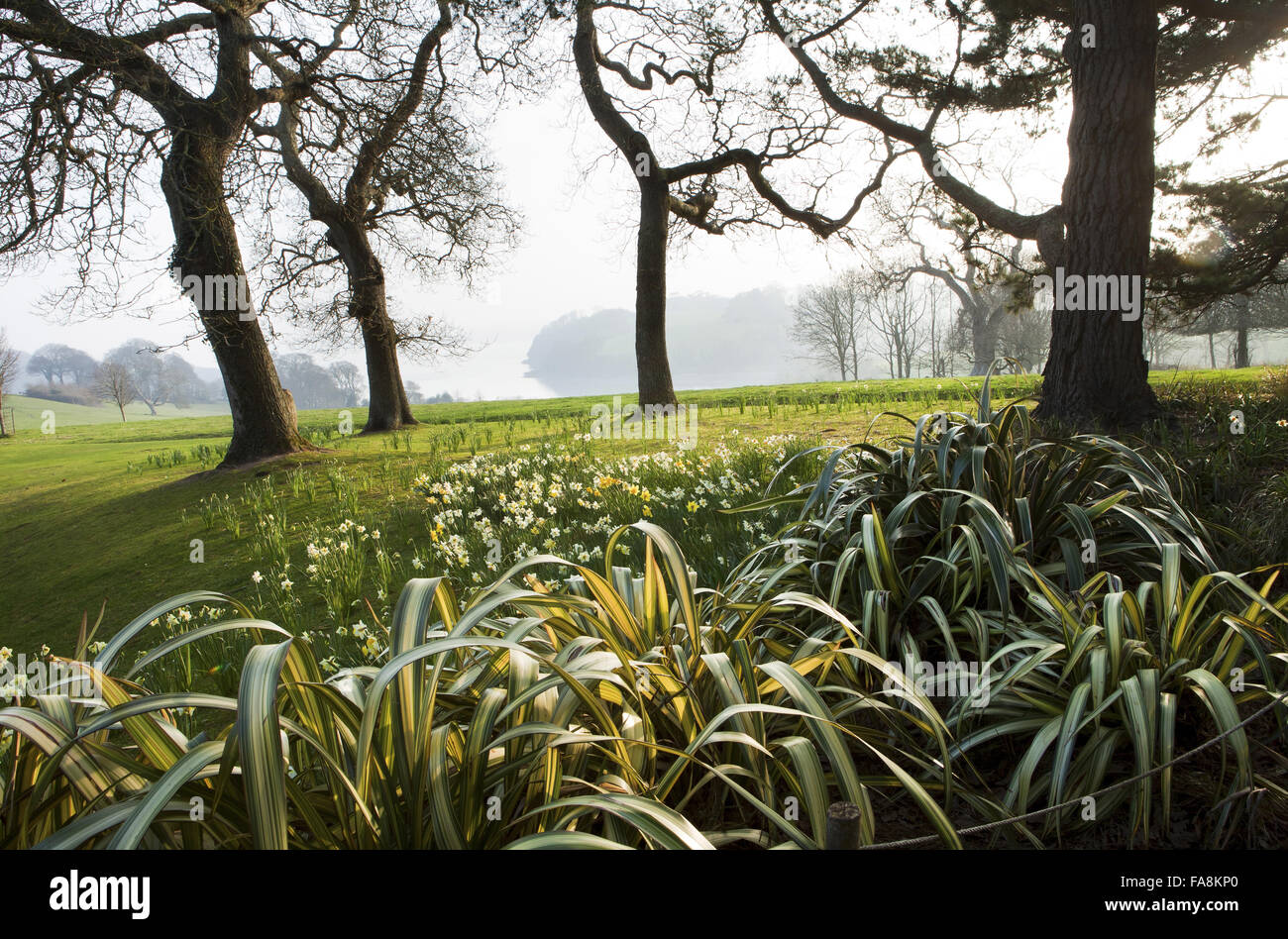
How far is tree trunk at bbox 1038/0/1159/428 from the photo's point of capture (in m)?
4.98

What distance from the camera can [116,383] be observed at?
150 feet

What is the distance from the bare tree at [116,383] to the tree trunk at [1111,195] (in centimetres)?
5487

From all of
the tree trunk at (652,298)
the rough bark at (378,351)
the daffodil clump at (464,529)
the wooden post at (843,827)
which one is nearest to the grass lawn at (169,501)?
the daffodil clump at (464,529)

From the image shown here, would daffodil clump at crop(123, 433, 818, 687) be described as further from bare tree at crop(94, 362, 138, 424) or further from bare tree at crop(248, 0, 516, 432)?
bare tree at crop(94, 362, 138, 424)

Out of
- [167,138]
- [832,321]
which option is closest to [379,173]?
[167,138]

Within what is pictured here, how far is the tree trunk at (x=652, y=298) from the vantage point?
11586 mm

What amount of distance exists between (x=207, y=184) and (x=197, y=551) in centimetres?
506

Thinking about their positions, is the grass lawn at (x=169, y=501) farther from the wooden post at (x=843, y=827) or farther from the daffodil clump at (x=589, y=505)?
the wooden post at (x=843, y=827)

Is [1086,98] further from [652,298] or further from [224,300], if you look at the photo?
[224,300]

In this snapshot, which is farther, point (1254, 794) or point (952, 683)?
point (952, 683)

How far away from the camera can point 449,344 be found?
46.7 ft

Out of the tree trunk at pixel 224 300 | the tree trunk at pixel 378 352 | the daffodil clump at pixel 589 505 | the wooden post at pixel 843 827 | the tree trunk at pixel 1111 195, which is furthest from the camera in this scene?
the tree trunk at pixel 378 352

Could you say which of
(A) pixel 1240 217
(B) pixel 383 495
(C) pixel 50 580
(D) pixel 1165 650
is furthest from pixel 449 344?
(D) pixel 1165 650

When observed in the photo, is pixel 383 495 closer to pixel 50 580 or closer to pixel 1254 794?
Answer: pixel 50 580
